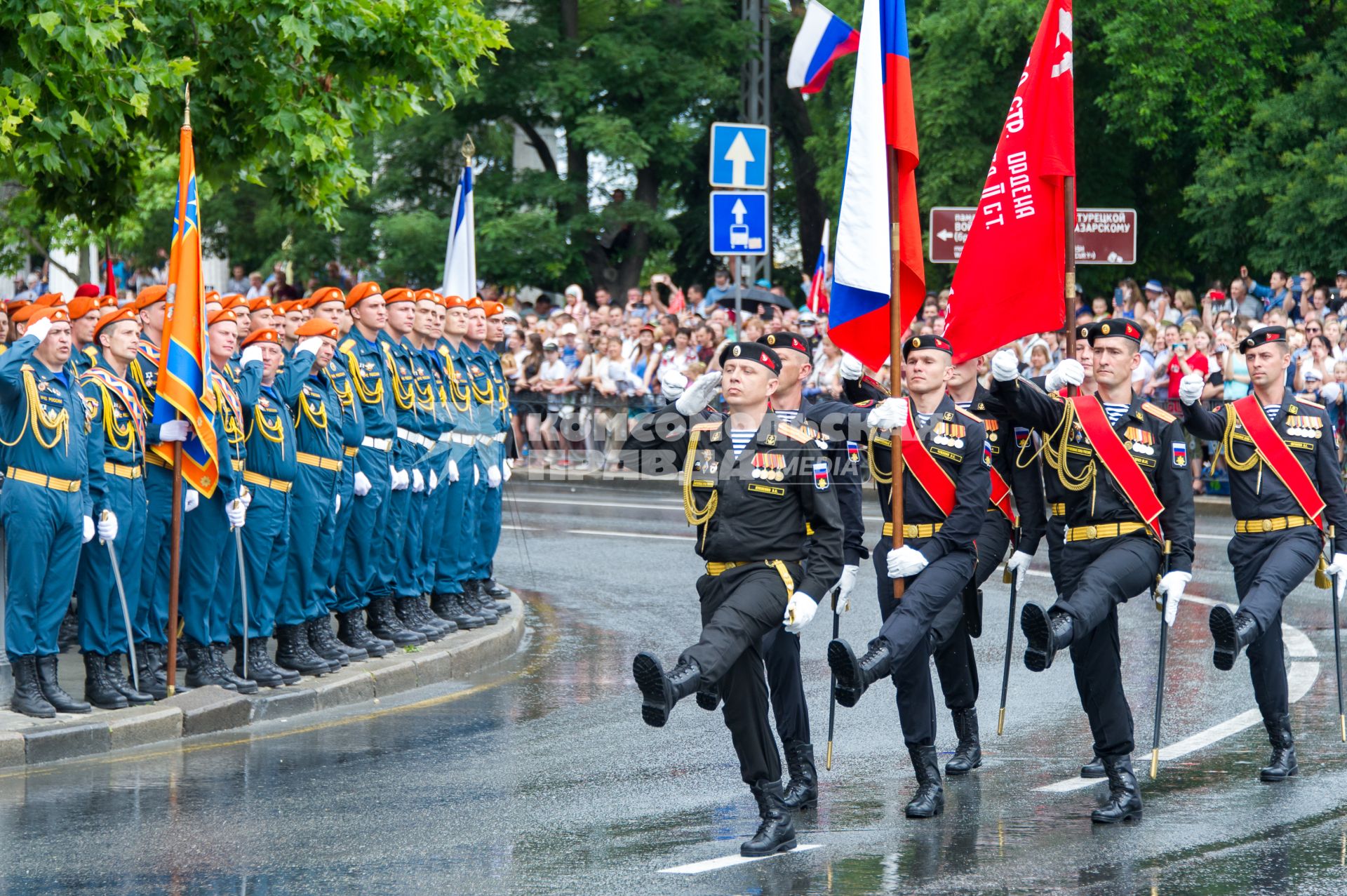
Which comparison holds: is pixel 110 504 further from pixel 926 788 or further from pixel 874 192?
pixel 926 788

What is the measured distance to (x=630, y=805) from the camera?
7.77 metres

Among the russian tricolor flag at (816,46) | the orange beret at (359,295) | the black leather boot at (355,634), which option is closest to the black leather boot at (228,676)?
the black leather boot at (355,634)

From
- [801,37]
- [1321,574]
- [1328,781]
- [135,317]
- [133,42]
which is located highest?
[801,37]

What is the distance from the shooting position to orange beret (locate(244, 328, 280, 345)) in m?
10.5

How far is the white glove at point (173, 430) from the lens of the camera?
32.2ft

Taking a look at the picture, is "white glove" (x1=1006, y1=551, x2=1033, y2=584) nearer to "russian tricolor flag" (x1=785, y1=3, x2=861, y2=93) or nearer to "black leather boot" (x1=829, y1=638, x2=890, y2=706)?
"black leather boot" (x1=829, y1=638, x2=890, y2=706)

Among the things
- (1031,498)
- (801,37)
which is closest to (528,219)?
(801,37)

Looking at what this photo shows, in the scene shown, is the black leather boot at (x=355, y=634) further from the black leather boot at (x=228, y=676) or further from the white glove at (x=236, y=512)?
the white glove at (x=236, y=512)

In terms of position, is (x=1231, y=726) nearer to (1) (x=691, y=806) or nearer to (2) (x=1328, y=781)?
(2) (x=1328, y=781)

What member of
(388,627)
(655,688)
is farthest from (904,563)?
(388,627)

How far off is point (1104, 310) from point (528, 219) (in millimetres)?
10525

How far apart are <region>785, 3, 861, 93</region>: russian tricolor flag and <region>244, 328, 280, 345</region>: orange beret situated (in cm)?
1222

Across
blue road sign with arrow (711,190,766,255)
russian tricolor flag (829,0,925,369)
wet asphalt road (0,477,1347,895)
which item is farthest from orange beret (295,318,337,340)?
blue road sign with arrow (711,190,766,255)

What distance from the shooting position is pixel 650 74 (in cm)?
2953
